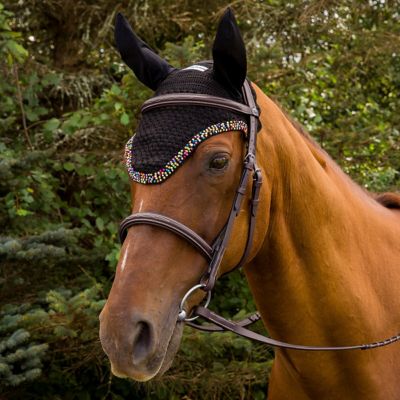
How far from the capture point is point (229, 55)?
205 cm

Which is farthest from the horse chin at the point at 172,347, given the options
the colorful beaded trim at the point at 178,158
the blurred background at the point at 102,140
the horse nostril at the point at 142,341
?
the blurred background at the point at 102,140

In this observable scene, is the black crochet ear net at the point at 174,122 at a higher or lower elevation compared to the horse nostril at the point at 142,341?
higher

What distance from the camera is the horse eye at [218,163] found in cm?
203

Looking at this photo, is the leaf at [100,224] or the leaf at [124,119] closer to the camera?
the leaf at [124,119]

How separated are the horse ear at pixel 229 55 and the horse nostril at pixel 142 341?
2.74 ft

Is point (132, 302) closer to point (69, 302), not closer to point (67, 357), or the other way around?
point (69, 302)

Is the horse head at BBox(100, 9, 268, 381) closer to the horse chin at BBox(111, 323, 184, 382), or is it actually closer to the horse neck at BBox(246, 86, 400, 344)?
the horse chin at BBox(111, 323, 184, 382)

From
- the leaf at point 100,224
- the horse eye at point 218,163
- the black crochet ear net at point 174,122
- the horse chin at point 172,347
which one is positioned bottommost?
the leaf at point 100,224

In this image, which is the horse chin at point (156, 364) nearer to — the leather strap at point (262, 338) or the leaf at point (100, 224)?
the leather strap at point (262, 338)

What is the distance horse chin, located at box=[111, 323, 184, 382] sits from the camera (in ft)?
6.11

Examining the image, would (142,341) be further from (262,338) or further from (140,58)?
(140,58)

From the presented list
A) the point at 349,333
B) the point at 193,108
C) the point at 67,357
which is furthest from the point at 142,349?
the point at 67,357

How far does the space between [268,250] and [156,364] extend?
2.11 feet

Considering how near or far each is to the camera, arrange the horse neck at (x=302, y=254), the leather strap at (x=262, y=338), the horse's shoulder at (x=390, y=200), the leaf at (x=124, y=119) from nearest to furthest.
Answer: the leather strap at (x=262, y=338), the horse neck at (x=302, y=254), the horse's shoulder at (x=390, y=200), the leaf at (x=124, y=119)
